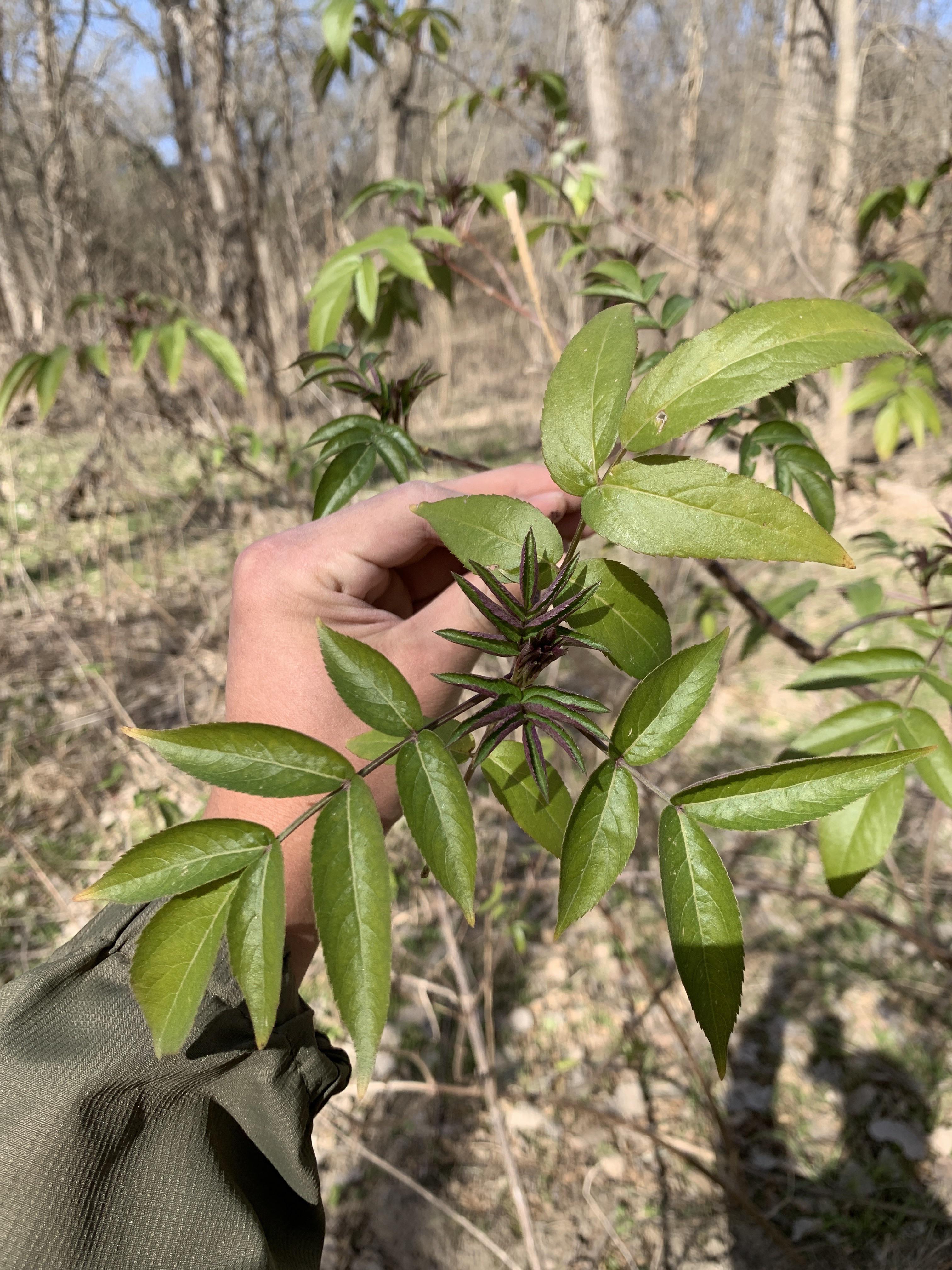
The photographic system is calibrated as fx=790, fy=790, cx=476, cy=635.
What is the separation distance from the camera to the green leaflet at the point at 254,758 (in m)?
0.53

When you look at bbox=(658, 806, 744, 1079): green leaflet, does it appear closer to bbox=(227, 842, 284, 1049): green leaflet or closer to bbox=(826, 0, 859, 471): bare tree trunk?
bbox=(227, 842, 284, 1049): green leaflet

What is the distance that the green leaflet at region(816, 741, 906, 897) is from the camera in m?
0.80

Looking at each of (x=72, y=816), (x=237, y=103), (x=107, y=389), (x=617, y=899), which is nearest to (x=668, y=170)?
(x=237, y=103)

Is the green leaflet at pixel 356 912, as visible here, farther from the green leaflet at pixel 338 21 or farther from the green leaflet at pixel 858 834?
the green leaflet at pixel 338 21

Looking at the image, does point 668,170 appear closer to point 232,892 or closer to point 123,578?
point 123,578

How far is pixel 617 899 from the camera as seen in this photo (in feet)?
7.61

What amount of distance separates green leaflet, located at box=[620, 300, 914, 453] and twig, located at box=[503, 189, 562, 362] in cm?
56

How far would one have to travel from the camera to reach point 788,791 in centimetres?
52

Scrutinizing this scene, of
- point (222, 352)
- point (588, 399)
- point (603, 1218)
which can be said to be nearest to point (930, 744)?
point (588, 399)

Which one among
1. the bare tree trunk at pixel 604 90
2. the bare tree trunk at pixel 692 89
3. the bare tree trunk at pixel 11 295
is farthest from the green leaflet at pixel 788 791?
the bare tree trunk at pixel 11 295

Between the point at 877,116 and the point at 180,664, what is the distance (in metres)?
3.52

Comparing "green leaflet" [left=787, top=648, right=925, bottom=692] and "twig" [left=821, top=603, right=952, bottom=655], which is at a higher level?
"twig" [left=821, top=603, right=952, bottom=655]

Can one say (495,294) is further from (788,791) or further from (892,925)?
(892,925)

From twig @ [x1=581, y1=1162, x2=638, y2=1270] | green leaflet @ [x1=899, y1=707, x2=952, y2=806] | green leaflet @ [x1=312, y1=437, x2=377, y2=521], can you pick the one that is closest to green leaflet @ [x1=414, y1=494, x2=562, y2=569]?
green leaflet @ [x1=312, y1=437, x2=377, y2=521]
